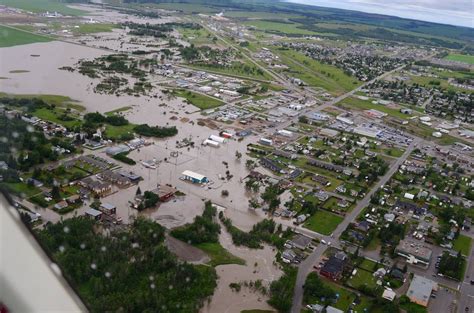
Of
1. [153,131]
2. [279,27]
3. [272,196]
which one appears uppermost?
[279,27]

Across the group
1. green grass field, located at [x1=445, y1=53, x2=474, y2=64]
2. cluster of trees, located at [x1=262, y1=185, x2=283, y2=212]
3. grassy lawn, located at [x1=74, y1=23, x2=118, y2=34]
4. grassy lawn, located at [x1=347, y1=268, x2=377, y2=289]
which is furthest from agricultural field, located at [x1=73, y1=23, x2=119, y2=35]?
green grass field, located at [x1=445, y1=53, x2=474, y2=64]

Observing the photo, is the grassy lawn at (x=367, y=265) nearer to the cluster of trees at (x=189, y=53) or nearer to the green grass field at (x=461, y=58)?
the cluster of trees at (x=189, y=53)

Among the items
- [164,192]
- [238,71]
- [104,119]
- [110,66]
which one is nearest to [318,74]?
[238,71]

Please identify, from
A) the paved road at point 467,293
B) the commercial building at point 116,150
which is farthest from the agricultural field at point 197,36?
the paved road at point 467,293

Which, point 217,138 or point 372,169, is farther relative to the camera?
point 217,138

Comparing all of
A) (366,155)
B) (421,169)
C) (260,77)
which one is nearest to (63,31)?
(260,77)

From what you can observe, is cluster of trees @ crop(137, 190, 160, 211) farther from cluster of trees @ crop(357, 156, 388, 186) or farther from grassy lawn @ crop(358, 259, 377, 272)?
cluster of trees @ crop(357, 156, 388, 186)

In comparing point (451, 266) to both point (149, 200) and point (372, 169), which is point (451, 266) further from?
point (149, 200)

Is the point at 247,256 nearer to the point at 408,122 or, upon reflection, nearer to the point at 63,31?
the point at 408,122
